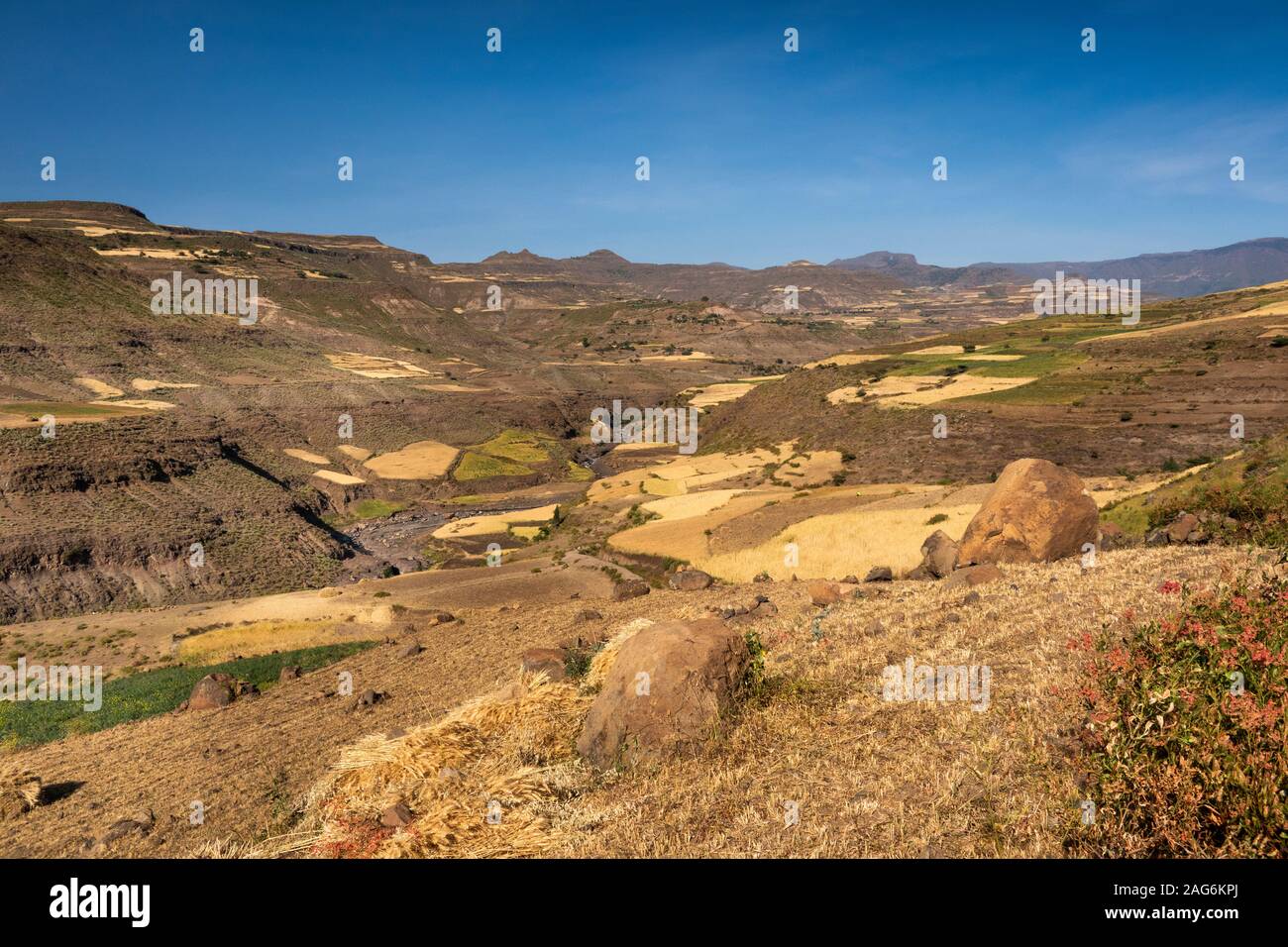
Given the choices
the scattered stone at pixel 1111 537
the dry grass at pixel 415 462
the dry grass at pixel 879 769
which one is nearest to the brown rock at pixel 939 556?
the scattered stone at pixel 1111 537

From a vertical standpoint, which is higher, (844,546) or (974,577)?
(974,577)

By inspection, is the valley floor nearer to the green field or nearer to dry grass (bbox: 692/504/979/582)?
the green field

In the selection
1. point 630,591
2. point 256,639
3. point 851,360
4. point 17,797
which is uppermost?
point 851,360

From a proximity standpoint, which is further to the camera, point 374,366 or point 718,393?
point 374,366

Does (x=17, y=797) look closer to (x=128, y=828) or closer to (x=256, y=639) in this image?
(x=128, y=828)

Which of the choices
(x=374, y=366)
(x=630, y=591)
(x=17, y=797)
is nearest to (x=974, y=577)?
(x=630, y=591)

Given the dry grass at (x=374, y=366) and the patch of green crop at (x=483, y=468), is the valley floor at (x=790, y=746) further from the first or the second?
the dry grass at (x=374, y=366)
